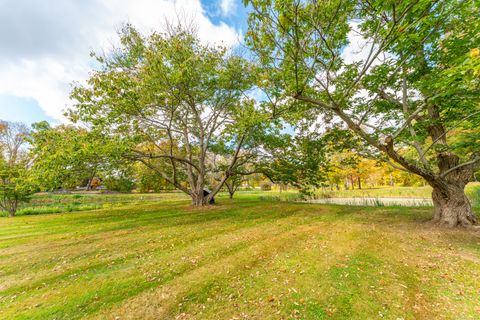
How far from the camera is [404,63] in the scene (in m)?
5.79

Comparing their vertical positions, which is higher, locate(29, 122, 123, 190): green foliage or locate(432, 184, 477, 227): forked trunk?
locate(29, 122, 123, 190): green foliage

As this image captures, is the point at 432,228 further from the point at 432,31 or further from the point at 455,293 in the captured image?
the point at 432,31

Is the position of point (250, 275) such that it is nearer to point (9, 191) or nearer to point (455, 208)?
point (455, 208)

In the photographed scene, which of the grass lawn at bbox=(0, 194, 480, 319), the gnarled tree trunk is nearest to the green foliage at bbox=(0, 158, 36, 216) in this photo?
the grass lawn at bbox=(0, 194, 480, 319)

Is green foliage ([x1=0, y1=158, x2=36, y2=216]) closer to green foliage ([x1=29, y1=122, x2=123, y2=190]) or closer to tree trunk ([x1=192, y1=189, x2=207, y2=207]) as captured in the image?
green foliage ([x1=29, y1=122, x2=123, y2=190])

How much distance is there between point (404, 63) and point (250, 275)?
24.7 feet

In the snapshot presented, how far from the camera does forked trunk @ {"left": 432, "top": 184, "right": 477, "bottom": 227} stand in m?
5.90

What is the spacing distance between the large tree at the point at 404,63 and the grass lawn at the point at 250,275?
2.09m

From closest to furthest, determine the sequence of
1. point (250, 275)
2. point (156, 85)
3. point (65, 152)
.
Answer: point (250, 275) → point (65, 152) → point (156, 85)

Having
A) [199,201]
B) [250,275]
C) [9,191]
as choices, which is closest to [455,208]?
[250,275]

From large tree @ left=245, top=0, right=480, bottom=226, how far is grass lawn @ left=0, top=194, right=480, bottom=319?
2092 millimetres

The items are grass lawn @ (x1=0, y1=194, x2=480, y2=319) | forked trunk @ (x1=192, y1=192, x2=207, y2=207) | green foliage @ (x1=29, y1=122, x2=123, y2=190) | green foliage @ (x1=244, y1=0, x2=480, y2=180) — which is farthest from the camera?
forked trunk @ (x1=192, y1=192, x2=207, y2=207)

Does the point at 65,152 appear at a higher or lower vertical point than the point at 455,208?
higher

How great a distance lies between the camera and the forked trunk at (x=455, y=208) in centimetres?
590
